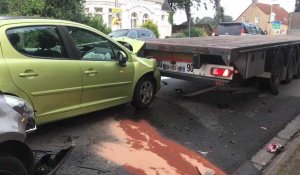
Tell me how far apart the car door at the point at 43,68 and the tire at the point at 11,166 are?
1.99 meters

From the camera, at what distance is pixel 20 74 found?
503 centimetres

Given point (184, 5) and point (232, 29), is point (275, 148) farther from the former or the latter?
point (184, 5)

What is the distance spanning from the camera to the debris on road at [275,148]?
5.86m

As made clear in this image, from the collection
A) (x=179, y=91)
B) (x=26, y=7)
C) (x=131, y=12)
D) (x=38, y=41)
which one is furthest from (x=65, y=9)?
(x=131, y=12)

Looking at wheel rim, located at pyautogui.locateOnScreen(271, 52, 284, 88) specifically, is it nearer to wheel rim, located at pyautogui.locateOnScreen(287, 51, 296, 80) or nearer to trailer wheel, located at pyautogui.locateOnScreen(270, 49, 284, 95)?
trailer wheel, located at pyautogui.locateOnScreen(270, 49, 284, 95)

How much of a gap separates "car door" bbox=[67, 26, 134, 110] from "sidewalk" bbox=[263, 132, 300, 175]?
267 cm

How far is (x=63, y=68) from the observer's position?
5609mm

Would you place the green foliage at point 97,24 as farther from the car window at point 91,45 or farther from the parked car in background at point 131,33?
the car window at point 91,45

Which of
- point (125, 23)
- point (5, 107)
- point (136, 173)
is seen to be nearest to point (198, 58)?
point (136, 173)

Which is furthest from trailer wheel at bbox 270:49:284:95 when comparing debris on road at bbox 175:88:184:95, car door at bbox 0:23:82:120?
car door at bbox 0:23:82:120

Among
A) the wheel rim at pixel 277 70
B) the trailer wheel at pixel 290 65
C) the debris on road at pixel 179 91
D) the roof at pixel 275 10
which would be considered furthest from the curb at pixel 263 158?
the roof at pixel 275 10

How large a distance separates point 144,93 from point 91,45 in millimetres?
1494

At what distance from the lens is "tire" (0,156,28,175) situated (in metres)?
3.03

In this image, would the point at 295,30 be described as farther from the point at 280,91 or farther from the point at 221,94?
the point at 221,94
